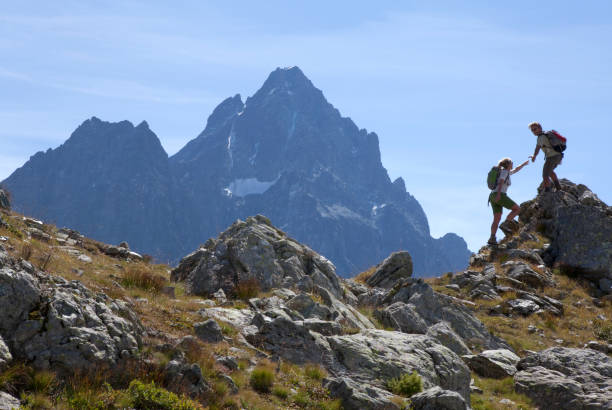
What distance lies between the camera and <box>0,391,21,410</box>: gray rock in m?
7.03

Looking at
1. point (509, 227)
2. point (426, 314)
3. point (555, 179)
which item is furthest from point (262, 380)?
point (509, 227)

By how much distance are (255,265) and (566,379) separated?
10.6m

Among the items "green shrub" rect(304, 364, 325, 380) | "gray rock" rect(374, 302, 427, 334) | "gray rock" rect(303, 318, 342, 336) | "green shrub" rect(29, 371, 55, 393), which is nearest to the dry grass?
"gray rock" rect(374, 302, 427, 334)

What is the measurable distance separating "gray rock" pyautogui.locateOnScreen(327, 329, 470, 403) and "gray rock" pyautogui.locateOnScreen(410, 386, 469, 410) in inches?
49.1

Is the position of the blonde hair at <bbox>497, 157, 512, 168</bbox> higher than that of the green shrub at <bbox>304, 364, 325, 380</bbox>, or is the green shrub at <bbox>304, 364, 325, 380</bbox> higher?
the blonde hair at <bbox>497, 157, 512, 168</bbox>

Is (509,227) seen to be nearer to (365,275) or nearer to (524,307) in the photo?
(365,275)

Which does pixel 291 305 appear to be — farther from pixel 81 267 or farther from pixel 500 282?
pixel 500 282

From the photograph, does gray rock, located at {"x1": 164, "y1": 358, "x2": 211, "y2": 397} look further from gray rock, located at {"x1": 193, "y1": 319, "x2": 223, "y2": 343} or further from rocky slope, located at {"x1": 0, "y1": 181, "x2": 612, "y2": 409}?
gray rock, located at {"x1": 193, "y1": 319, "x2": 223, "y2": 343}

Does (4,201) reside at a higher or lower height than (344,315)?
higher

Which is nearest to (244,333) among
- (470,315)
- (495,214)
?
(470,315)

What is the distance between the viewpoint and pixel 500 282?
25781 millimetres

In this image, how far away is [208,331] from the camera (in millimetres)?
11812

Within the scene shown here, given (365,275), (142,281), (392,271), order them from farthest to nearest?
(365,275) < (392,271) < (142,281)

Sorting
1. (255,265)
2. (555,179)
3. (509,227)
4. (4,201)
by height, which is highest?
(555,179)
